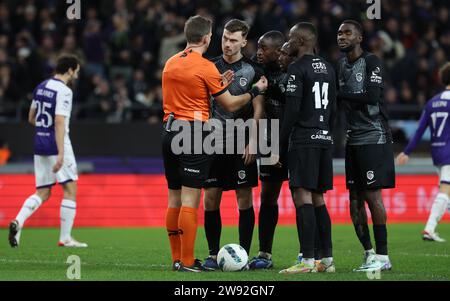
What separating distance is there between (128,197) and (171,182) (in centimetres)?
708

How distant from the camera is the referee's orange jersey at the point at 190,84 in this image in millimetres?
9422

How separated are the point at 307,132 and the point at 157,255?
301 centimetres

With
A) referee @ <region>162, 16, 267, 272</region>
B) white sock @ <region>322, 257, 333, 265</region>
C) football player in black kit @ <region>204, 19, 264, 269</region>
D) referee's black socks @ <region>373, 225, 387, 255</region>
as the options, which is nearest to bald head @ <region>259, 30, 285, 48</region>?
football player in black kit @ <region>204, 19, 264, 269</region>

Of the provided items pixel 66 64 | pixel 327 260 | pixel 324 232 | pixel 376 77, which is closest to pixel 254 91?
pixel 376 77

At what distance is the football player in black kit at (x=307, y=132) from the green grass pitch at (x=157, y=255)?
40 centimetres

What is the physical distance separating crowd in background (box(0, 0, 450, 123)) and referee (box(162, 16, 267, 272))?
989 cm

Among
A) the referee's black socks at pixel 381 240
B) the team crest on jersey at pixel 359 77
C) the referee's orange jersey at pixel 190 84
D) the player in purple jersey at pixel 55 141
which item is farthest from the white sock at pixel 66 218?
the team crest on jersey at pixel 359 77

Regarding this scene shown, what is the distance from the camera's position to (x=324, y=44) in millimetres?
21844

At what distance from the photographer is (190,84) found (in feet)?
30.9

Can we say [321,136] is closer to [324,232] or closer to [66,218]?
[324,232]

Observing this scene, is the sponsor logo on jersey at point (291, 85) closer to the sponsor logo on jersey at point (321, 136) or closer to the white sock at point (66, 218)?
the sponsor logo on jersey at point (321, 136)

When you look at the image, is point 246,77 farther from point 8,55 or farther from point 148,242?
point 8,55

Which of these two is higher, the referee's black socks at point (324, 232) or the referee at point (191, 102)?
the referee at point (191, 102)
